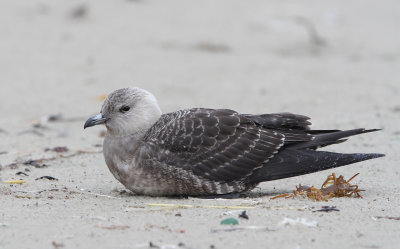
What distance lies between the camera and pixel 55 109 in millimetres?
10453

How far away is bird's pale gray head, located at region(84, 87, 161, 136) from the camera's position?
6.56 metres

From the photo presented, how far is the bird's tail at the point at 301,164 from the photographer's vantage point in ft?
20.9

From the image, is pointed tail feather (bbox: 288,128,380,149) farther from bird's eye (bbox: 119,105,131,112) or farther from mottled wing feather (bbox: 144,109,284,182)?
bird's eye (bbox: 119,105,131,112)

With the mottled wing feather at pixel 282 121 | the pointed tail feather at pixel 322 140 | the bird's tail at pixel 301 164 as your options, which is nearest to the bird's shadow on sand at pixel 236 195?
the bird's tail at pixel 301 164

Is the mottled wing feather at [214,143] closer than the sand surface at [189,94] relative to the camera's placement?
No

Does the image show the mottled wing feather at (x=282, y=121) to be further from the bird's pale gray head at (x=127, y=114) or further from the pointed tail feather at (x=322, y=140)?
the bird's pale gray head at (x=127, y=114)

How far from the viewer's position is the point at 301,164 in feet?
21.0

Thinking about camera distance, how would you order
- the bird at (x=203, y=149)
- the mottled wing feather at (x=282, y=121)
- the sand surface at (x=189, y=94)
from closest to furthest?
1. the sand surface at (x=189, y=94)
2. the bird at (x=203, y=149)
3. the mottled wing feather at (x=282, y=121)

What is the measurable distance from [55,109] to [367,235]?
6.35m

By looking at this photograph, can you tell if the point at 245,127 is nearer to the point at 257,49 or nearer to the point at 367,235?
the point at 367,235

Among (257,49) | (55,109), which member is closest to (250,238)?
(55,109)

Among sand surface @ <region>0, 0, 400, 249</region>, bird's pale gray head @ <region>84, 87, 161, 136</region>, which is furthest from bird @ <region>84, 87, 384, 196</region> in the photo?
sand surface @ <region>0, 0, 400, 249</region>

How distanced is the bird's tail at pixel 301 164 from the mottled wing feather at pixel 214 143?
7 centimetres

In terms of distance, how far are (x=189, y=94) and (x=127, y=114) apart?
4805mm
